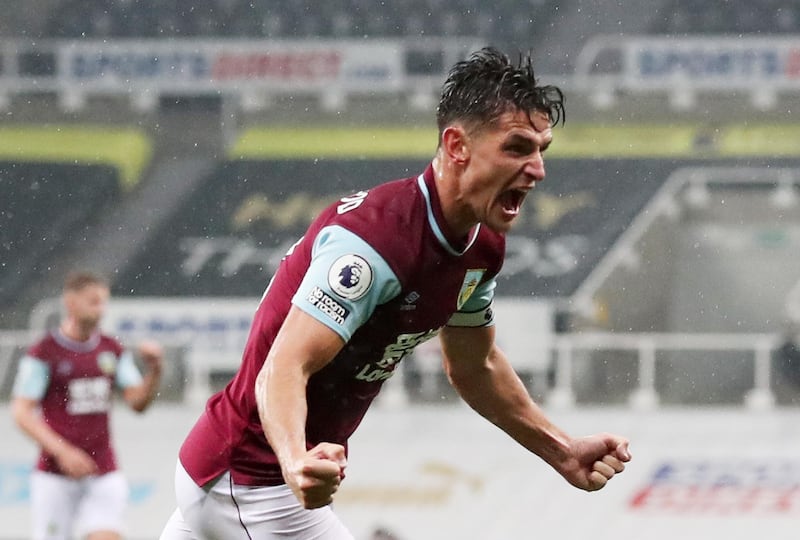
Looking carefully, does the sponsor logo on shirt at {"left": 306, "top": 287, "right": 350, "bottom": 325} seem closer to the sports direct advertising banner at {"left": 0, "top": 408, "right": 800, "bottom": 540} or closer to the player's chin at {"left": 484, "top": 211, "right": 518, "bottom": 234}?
the player's chin at {"left": 484, "top": 211, "right": 518, "bottom": 234}

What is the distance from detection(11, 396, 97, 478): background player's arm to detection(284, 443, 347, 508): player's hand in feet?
12.7

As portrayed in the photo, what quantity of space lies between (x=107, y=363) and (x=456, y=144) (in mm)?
4252

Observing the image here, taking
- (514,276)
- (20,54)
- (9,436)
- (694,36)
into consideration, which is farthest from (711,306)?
(20,54)

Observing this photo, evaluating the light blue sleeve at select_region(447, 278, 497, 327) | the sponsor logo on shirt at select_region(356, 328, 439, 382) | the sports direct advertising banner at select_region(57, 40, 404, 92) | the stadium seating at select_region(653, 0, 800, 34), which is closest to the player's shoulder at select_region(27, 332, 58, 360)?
the light blue sleeve at select_region(447, 278, 497, 327)

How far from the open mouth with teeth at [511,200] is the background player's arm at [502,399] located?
0.46m

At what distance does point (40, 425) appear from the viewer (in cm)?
616

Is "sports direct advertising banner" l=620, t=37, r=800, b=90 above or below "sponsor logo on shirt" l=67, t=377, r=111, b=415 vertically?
above

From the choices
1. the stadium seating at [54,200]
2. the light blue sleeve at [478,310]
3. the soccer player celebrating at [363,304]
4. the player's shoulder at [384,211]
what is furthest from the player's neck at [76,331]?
the stadium seating at [54,200]

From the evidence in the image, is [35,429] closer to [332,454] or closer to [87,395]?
[87,395]

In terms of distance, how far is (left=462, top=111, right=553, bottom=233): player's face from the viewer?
2.56 metres

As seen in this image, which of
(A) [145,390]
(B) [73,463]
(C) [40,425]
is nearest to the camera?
(B) [73,463]

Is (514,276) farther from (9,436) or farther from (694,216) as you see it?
(9,436)

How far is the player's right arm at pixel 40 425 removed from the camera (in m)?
5.92

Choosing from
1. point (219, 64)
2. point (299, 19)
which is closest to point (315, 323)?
point (219, 64)
